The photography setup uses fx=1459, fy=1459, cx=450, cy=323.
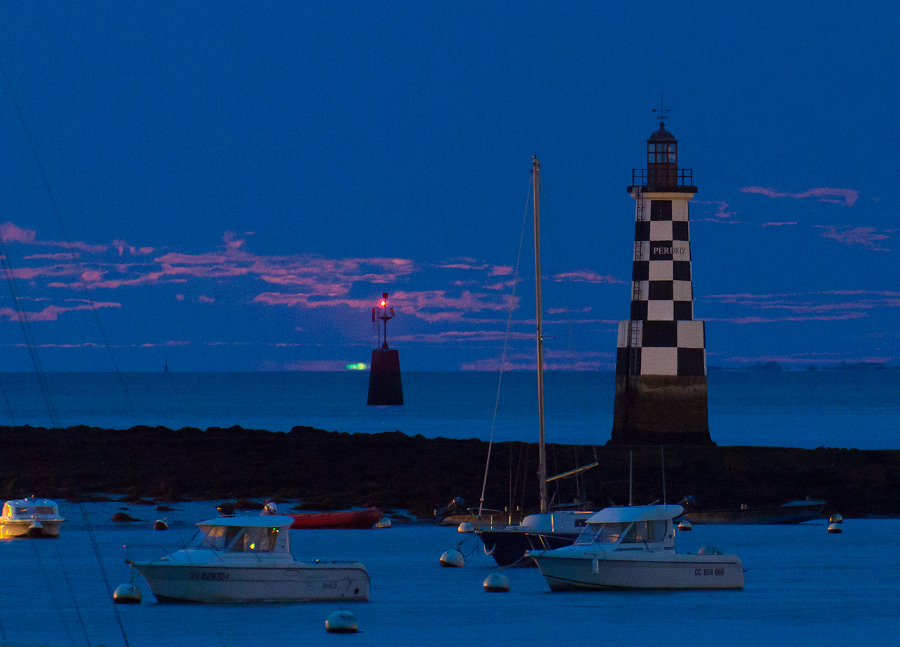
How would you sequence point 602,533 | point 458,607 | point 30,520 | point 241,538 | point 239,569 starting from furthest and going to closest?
point 30,520, point 602,533, point 458,607, point 241,538, point 239,569

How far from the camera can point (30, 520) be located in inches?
1232

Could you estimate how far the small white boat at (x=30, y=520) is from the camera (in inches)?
1228

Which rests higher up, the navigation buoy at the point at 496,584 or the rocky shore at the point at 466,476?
the rocky shore at the point at 466,476

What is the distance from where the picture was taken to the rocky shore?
126ft

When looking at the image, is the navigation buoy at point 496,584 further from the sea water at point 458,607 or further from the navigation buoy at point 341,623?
the navigation buoy at point 341,623

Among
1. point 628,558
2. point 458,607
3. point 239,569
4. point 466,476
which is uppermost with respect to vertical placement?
point 466,476

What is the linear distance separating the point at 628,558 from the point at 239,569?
20.6ft

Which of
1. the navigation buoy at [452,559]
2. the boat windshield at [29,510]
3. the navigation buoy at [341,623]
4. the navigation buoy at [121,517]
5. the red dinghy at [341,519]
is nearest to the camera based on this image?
the navigation buoy at [341,623]

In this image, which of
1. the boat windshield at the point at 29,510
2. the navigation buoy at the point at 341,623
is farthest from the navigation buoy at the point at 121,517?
the navigation buoy at the point at 341,623

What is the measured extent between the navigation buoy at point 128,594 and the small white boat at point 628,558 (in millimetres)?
6538

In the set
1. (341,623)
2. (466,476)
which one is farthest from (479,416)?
(341,623)

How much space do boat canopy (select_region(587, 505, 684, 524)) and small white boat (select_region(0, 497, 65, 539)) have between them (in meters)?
13.3

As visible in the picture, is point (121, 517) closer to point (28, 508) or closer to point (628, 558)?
point (28, 508)

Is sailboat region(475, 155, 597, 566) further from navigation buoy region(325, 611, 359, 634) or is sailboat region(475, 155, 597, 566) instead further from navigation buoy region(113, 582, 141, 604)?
navigation buoy region(113, 582, 141, 604)
